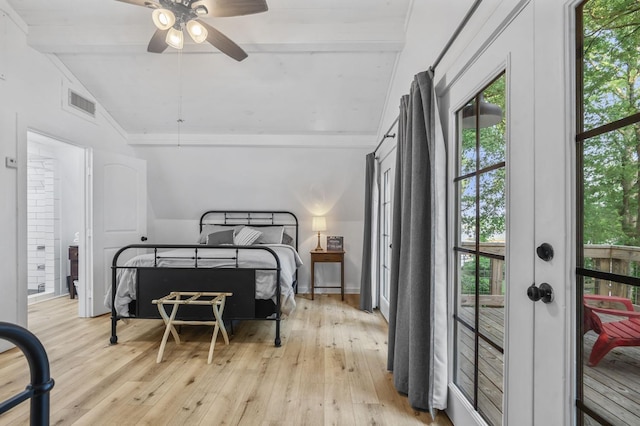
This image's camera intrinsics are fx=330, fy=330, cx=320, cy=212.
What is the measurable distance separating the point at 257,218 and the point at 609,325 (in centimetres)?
443

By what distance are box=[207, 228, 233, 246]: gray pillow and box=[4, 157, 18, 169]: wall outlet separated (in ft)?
6.75

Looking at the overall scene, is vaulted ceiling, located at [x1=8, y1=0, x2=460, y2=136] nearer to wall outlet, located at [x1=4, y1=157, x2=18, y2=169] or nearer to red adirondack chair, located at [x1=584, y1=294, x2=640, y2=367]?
wall outlet, located at [x1=4, y1=157, x2=18, y2=169]

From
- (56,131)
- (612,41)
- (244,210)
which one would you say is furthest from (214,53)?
(612,41)

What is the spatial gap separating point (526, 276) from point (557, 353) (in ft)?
0.83

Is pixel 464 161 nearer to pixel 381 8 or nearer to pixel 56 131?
pixel 381 8

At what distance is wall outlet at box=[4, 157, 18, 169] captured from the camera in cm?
271

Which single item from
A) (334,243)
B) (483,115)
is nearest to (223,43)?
(483,115)

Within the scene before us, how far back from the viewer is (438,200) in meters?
1.71

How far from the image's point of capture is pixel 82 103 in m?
3.61

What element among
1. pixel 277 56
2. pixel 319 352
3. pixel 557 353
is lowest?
pixel 319 352

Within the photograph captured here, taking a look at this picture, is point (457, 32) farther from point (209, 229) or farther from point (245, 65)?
point (209, 229)

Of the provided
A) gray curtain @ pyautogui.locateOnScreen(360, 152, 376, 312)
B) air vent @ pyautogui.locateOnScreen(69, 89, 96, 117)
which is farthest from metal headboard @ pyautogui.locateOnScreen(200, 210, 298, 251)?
air vent @ pyautogui.locateOnScreen(69, 89, 96, 117)

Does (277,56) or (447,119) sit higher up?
(277,56)

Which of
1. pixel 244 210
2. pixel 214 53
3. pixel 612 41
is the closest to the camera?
pixel 612 41
